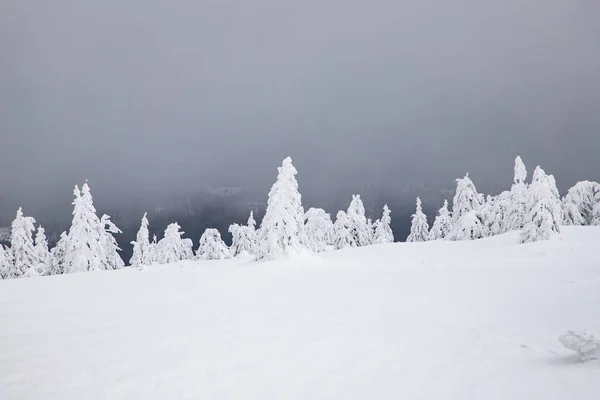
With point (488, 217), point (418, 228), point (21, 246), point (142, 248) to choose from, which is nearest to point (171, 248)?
point (142, 248)

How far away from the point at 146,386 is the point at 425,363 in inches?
176

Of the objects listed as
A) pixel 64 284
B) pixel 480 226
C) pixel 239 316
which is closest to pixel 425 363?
pixel 239 316

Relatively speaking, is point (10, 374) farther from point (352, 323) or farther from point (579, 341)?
point (579, 341)

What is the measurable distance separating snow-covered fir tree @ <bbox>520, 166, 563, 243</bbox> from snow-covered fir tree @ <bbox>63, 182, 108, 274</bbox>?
38459mm

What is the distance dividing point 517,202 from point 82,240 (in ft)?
147

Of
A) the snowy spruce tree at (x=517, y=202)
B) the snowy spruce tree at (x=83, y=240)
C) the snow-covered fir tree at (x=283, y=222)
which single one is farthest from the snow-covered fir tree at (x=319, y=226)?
the snowy spruce tree at (x=83, y=240)

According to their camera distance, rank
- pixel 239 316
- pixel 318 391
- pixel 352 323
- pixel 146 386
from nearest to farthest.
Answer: pixel 318 391 < pixel 146 386 < pixel 352 323 < pixel 239 316

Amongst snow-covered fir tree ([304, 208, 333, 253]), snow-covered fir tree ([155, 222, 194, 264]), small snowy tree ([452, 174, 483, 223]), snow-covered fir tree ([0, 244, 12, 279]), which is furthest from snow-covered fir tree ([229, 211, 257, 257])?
small snowy tree ([452, 174, 483, 223])

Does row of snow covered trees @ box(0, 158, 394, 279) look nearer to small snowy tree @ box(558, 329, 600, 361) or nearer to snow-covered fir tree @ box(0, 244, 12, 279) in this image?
snow-covered fir tree @ box(0, 244, 12, 279)

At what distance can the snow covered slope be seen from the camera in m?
4.67

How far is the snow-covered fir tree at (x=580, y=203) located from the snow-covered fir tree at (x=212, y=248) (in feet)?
142

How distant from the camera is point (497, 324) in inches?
281

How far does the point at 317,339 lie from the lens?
265 inches

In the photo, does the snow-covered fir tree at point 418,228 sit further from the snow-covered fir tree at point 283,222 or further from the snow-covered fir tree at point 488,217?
the snow-covered fir tree at point 283,222
